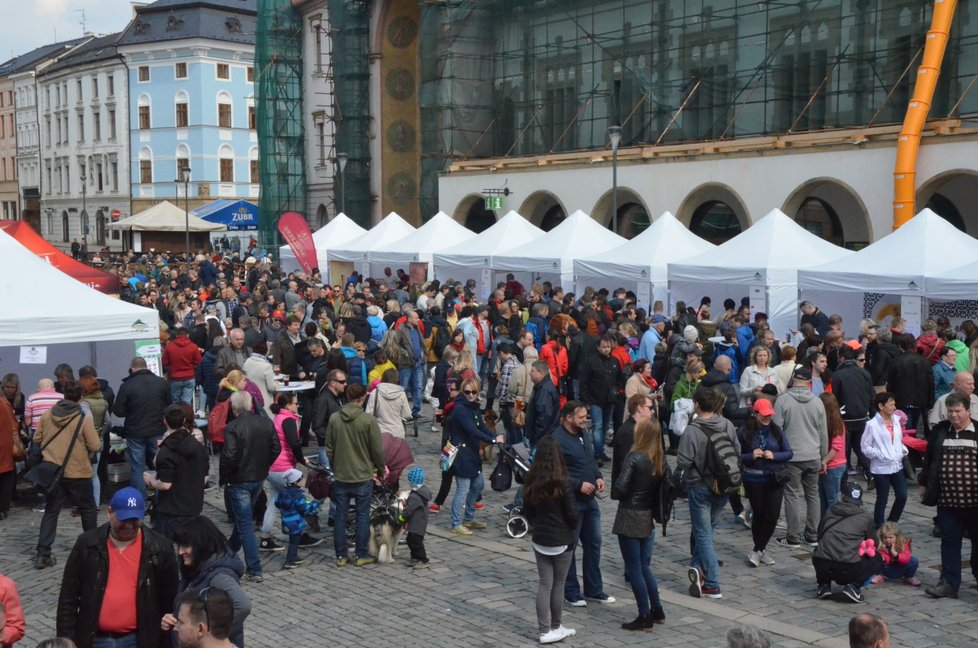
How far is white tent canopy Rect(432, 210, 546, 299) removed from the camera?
25516 millimetres

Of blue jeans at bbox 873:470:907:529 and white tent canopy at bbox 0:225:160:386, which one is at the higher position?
white tent canopy at bbox 0:225:160:386

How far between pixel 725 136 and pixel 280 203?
24903 mm

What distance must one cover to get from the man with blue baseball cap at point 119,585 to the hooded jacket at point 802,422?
5386 millimetres

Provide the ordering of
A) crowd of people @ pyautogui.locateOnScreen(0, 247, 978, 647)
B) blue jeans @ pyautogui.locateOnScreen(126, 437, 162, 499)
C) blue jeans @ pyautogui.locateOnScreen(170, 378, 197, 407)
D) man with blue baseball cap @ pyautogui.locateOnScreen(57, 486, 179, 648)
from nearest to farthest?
man with blue baseball cap @ pyautogui.locateOnScreen(57, 486, 179, 648) → crowd of people @ pyautogui.locateOnScreen(0, 247, 978, 647) → blue jeans @ pyautogui.locateOnScreen(126, 437, 162, 499) → blue jeans @ pyautogui.locateOnScreen(170, 378, 197, 407)

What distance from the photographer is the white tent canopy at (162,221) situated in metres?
40.5

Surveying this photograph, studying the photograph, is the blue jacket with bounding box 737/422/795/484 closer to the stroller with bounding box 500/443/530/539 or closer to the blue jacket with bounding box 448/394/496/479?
the stroller with bounding box 500/443/530/539

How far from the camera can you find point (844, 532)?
27.6 feet

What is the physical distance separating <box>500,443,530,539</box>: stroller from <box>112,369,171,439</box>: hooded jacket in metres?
3.47

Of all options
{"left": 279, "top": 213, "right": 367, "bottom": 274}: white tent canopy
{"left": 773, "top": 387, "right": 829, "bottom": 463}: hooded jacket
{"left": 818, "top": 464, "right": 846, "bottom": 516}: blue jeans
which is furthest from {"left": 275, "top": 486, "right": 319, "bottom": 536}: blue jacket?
{"left": 279, "top": 213, "right": 367, "bottom": 274}: white tent canopy

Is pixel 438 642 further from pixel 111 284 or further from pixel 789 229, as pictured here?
pixel 789 229

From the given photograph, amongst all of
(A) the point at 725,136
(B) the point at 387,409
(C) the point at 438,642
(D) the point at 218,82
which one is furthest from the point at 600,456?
(D) the point at 218,82

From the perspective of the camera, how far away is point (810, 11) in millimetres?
29109

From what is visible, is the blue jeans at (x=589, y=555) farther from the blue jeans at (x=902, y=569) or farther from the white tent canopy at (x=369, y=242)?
the white tent canopy at (x=369, y=242)

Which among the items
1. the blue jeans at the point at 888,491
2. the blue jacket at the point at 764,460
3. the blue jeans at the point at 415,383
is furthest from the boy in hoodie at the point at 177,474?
the blue jeans at the point at 415,383
